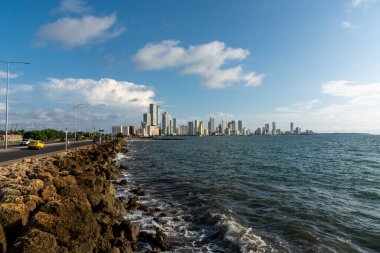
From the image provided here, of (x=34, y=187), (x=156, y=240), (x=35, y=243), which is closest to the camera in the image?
(x=35, y=243)

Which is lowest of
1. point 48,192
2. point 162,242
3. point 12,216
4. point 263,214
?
point 263,214

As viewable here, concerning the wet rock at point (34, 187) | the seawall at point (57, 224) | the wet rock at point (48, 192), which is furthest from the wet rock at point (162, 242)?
the wet rock at point (34, 187)

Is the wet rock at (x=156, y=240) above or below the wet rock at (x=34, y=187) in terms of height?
below

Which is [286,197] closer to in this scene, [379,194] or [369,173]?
[379,194]

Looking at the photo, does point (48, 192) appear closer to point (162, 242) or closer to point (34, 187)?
point (34, 187)

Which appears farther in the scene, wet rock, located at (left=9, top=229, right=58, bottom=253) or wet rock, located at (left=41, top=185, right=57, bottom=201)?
wet rock, located at (left=41, top=185, right=57, bottom=201)

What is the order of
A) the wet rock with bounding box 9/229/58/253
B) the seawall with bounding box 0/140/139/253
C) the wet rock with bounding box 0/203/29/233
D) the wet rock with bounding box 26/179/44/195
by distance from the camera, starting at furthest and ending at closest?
1. the wet rock with bounding box 26/179/44/195
2. the wet rock with bounding box 0/203/29/233
3. the seawall with bounding box 0/140/139/253
4. the wet rock with bounding box 9/229/58/253

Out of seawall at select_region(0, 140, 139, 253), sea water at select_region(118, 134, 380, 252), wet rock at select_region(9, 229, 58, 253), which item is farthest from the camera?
sea water at select_region(118, 134, 380, 252)

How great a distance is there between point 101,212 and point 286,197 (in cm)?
1195

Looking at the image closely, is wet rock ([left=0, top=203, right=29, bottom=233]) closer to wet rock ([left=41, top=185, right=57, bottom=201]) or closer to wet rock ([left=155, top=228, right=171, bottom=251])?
wet rock ([left=41, top=185, right=57, bottom=201])

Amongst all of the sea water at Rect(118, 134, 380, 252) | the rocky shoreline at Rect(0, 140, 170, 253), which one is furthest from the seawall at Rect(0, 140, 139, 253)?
the sea water at Rect(118, 134, 380, 252)

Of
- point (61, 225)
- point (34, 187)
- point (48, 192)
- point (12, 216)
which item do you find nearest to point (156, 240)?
point (61, 225)

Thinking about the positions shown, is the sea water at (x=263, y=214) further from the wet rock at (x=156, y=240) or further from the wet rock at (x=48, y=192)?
the wet rock at (x=48, y=192)

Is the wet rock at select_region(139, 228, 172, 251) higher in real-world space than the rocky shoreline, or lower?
lower
